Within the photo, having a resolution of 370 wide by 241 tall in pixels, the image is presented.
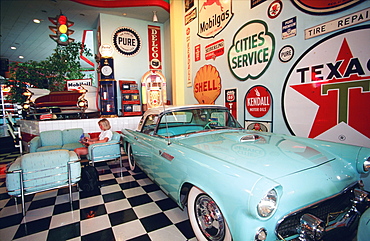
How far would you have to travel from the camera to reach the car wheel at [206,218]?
1.51m

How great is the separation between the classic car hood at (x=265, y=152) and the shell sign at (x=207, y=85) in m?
2.91

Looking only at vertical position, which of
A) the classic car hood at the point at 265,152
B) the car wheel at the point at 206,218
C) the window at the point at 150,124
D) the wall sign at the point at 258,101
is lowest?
the car wheel at the point at 206,218

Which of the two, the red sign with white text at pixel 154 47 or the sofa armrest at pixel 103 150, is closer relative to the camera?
the sofa armrest at pixel 103 150

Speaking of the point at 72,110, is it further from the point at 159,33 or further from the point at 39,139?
the point at 159,33

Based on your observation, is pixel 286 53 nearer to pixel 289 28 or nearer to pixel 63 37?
pixel 289 28

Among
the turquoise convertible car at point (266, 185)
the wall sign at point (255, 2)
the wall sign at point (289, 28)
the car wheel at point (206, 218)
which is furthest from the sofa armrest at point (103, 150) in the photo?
the wall sign at point (255, 2)

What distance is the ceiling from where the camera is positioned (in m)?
6.50

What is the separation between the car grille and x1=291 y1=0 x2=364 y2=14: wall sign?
8.19 feet

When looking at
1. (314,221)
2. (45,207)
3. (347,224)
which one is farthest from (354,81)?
(45,207)

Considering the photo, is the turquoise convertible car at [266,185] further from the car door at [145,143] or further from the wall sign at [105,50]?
the wall sign at [105,50]

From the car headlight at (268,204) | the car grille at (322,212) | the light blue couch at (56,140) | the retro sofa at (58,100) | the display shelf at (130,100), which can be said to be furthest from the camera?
the display shelf at (130,100)

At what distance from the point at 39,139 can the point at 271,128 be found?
4743mm

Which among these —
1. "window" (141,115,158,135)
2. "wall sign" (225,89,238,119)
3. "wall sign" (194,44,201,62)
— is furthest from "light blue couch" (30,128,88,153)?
"wall sign" (194,44,201,62)

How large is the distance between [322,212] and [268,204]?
1.87 ft
